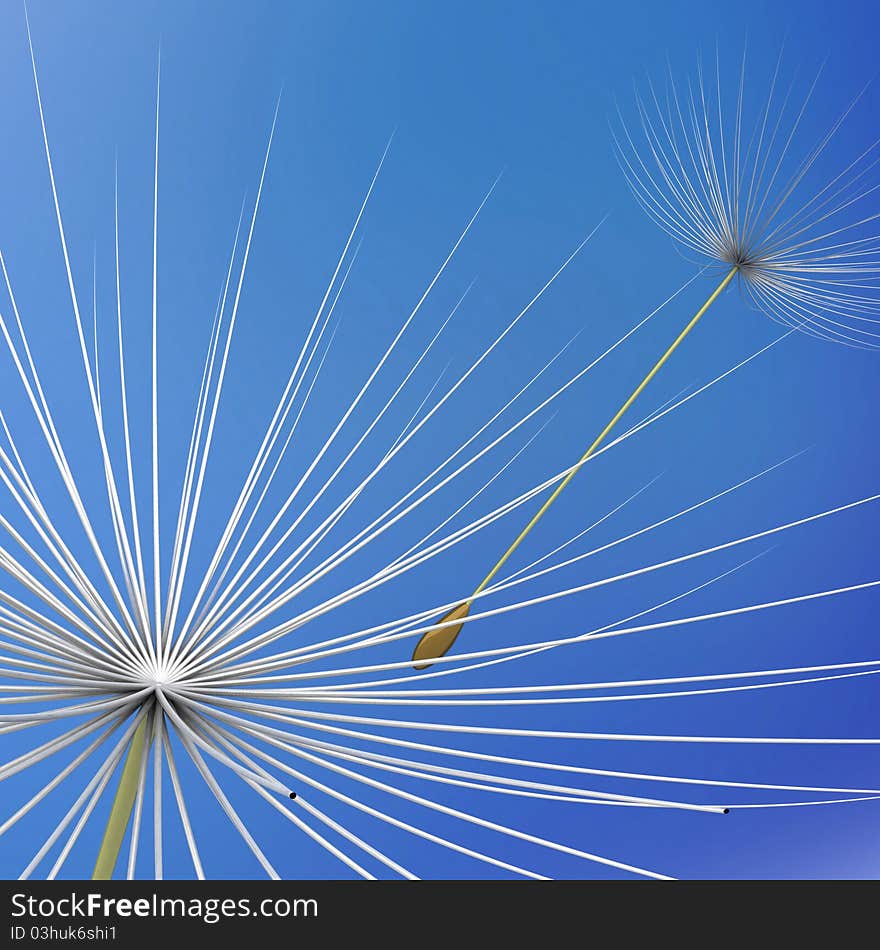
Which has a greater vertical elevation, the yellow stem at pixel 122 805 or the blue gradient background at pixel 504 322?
the blue gradient background at pixel 504 322

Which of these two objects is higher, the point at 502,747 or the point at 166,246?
the point at 166,246

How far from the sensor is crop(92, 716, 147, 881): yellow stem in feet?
2.40

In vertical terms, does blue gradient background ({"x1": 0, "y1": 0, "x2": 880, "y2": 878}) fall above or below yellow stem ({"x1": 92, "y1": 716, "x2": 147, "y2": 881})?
above

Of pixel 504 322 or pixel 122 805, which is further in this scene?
pixel 504 322

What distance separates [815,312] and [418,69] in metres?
3.09

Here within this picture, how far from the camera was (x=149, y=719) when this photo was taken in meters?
0.76

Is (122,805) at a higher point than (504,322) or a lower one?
lower

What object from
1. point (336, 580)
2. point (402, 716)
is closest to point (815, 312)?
point (402, 716)

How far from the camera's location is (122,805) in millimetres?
731

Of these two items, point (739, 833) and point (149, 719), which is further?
point (739, 833)

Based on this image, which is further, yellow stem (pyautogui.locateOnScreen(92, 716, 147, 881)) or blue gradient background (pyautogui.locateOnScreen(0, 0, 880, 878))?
blue gradient background (pyautogui.locateOnScreen(0, 0, 880, 878))

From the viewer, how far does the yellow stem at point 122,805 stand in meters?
0.73

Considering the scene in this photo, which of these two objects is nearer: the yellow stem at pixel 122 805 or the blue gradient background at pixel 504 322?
the yellow stem at pixel 122 805
